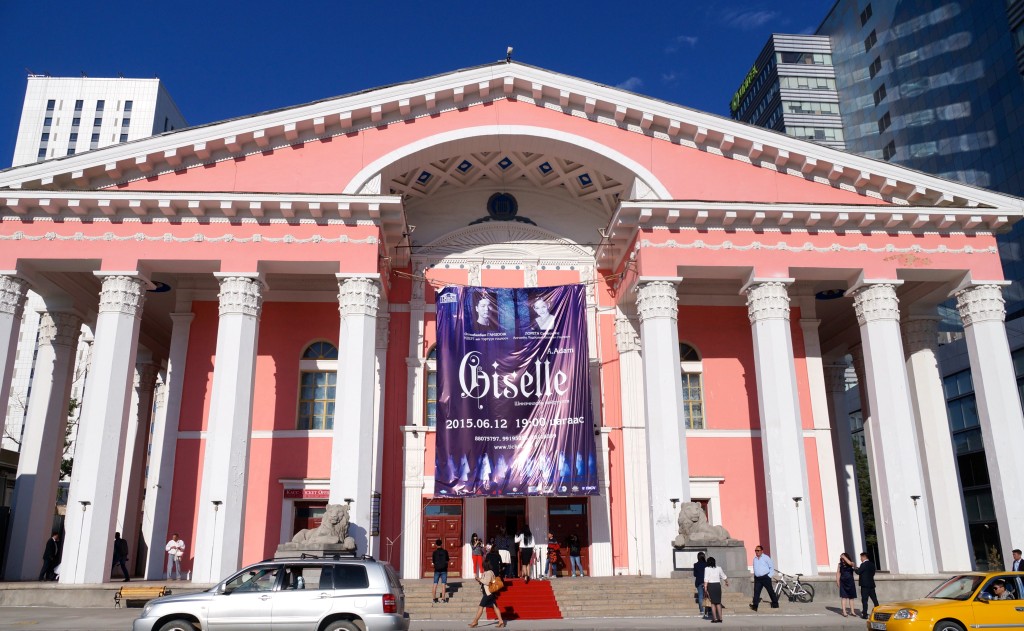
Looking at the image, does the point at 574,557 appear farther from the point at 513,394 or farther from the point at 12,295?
the point at 12,295

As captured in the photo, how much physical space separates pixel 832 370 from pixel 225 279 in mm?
20933

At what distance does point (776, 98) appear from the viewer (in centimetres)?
7662

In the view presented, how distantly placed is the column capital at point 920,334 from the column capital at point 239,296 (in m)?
18.9

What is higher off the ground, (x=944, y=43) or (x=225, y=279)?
(x=944, y=43)

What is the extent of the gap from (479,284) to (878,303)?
1147cm

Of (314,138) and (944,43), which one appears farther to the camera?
(944,43)

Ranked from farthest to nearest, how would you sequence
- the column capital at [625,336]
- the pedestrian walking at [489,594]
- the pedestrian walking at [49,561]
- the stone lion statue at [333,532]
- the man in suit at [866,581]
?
the column capital at [625,336] → the pedestrian walking at [49,561] → the stone lion statue at [333,532] → the man in suit at [866,581] → the pedestrian walking at [489,594]

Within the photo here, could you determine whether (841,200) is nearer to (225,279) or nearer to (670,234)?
(670,234)

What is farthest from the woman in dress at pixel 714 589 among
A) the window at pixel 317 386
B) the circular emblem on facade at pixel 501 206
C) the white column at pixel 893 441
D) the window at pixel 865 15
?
the window at pixel 865 15

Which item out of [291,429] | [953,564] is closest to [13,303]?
[291,429]

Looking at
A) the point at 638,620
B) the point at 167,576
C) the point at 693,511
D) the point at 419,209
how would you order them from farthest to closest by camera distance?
the point at 419,209 < the point at 167,576 < the point at 693,511 < the point at 638,620

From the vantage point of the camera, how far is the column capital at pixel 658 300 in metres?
20.3

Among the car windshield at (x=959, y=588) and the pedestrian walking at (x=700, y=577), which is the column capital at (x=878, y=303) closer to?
the pedestrian walking at (x=700, y=577)

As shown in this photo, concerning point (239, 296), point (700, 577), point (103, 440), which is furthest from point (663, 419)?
point (103, 440)
